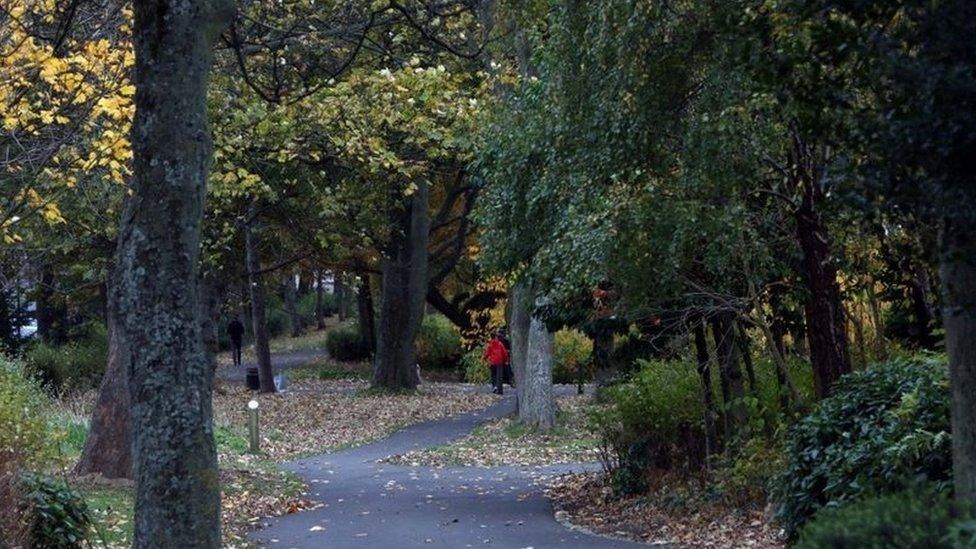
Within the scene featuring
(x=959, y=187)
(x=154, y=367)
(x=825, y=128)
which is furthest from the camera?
(x=154, y=367)

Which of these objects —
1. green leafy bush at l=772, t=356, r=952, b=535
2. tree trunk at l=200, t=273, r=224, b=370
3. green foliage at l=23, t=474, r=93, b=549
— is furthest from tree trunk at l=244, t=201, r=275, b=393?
green leafy bush at l=772, t=356, r=952, b=535

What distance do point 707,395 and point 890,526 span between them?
39.2 feet

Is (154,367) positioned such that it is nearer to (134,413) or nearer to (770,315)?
(134,413)

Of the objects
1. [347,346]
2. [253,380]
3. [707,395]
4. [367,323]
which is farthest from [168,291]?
[347,346]

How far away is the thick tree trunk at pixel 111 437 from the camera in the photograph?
55.8ft

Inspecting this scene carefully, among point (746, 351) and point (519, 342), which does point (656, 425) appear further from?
point (519, 342)

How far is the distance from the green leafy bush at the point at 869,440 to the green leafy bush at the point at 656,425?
652 centimetres

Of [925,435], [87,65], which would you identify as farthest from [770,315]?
[87,65]

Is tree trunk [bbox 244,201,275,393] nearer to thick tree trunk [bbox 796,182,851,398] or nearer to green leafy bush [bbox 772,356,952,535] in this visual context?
thick tree trunk [bbox 796,182,851,398]

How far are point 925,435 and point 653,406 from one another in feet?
29.9

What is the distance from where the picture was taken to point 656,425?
58.3ft

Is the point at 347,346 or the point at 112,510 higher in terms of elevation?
the point at 347,346

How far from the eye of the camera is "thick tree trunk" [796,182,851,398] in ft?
41.8

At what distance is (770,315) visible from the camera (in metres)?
15.2
